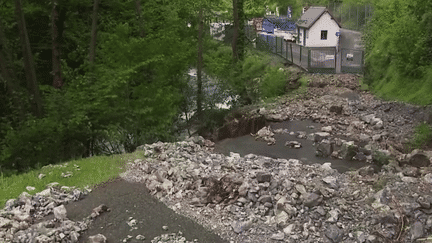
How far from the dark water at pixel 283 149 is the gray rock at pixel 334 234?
6.33 metres

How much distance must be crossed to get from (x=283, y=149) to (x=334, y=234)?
31.9ft

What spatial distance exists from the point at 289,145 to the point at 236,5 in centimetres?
1058

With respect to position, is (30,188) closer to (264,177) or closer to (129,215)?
(129,215)

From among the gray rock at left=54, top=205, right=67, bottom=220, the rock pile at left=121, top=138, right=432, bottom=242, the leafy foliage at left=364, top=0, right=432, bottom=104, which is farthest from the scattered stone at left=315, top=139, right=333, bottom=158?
the gray rock at left=54, top=205, right=67, bottom=220

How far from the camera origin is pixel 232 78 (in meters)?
23.1

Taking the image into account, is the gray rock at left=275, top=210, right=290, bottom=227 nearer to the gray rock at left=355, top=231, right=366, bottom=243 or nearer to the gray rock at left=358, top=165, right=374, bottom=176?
the gray rock at left=355, top=231, right=366, bottom=243

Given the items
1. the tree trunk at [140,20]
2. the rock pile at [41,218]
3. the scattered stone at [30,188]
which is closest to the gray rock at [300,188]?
the rock pile at [41,218]

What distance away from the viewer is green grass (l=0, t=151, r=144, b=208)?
11352mm

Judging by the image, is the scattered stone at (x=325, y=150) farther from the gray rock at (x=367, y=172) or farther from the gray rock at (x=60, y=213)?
the gray rock at (x=60, y=213)

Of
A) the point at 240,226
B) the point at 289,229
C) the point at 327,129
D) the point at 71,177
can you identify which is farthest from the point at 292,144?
the point at 71,177

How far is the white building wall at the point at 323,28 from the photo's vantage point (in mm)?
48219

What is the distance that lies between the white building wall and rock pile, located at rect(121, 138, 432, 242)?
38.4 metres

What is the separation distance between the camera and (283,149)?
61.9 feet

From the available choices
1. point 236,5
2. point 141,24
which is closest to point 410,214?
point 141,24
